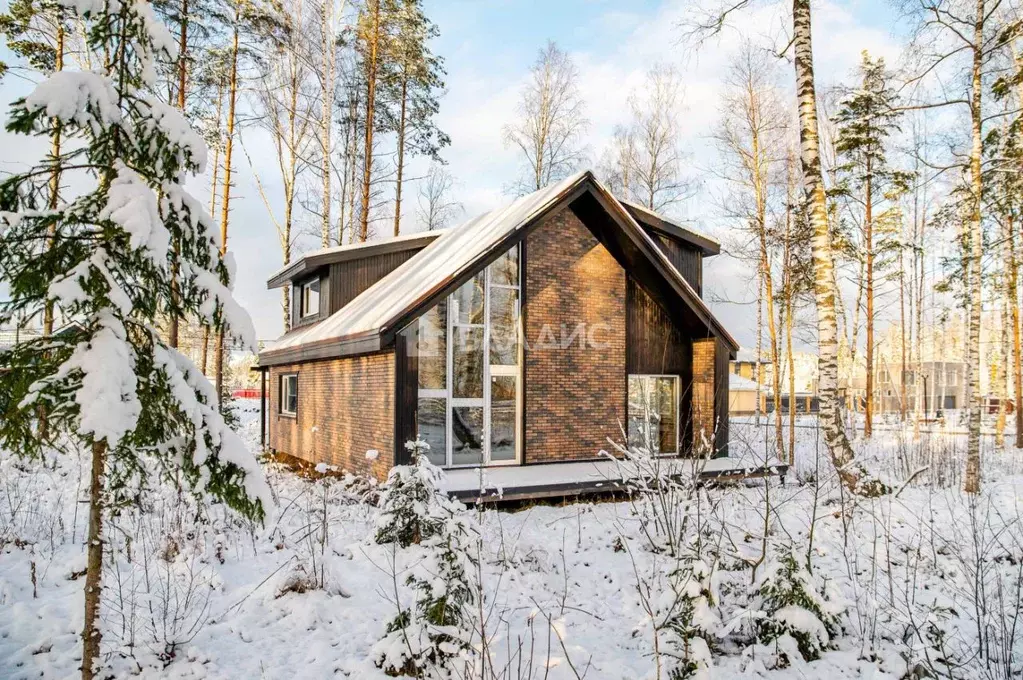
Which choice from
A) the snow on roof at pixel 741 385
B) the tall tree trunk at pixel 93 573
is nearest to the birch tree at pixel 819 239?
the tall tree trunk at pixel 93 573

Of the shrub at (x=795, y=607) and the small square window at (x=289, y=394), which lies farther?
the small square window at (x=289, y=394)

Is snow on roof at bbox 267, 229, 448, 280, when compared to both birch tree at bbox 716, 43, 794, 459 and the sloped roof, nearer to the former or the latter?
the sloped roof

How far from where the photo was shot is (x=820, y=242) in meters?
8.89

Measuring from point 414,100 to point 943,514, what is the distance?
57.6 feet

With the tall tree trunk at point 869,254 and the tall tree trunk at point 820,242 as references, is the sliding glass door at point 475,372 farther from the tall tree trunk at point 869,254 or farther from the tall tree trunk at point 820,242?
the tall tree trunk at point 869,254

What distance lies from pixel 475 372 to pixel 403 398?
5.48 ft

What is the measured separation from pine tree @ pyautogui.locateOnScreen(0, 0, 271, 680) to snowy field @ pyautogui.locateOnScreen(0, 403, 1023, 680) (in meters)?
1.38

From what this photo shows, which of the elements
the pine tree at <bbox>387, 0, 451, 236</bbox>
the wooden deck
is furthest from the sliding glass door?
the pine tree at <bbox>387, 0, 451, 236</bbox>

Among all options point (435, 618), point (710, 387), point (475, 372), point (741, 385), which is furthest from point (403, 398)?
point (741, 385)

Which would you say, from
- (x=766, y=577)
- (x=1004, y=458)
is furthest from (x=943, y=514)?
(x=1004, y=458)

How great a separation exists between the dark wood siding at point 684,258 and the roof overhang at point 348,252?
211 inches

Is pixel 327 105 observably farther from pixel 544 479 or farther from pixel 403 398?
pixel 544 479

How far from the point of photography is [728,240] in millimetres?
18938

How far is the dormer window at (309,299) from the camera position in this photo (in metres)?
14.2
